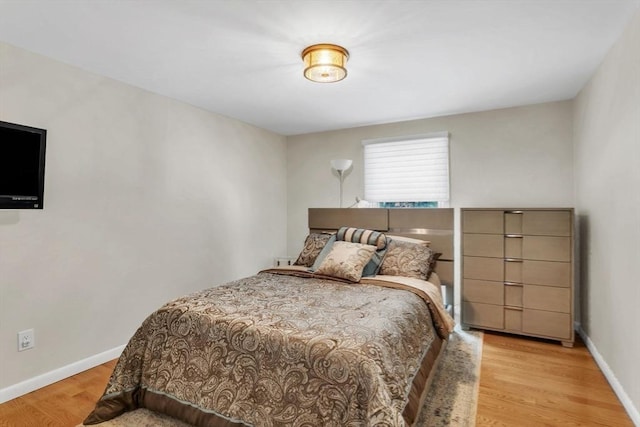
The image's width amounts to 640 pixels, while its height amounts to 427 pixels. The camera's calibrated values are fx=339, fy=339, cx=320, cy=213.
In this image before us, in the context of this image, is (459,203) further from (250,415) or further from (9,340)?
(9,340)

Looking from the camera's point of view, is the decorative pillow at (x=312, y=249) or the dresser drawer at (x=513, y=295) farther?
the decorative pillow at (x=312, y=249)

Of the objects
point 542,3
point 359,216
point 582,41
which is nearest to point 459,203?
point 359,216

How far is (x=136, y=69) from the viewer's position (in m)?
2.57

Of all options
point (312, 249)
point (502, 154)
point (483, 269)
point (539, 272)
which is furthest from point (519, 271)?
point (312, 249)

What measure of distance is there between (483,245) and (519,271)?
14.7 inches

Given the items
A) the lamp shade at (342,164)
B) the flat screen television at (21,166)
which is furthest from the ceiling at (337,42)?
the lamp shade at (342,164)

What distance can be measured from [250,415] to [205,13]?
2059 millimetres

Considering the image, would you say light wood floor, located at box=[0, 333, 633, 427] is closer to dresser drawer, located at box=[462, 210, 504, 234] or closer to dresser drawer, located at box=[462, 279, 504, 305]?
dresser drawer, located at box=[462, 279, 504, 305]

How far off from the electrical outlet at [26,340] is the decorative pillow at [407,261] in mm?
Result: 2607

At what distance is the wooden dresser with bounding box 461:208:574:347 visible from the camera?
2930 mm

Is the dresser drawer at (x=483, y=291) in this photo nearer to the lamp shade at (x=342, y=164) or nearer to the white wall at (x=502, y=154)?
the white wall at (x=502, y=154)

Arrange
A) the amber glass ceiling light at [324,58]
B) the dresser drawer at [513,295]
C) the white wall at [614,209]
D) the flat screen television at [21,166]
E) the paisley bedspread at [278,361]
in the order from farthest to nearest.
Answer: the dresser drawer at [513,295], the amber glass ceiling light at [324,58], the flat screen television at [21,166], the white wall at [614,209], the paisley bedspread at [278,361]

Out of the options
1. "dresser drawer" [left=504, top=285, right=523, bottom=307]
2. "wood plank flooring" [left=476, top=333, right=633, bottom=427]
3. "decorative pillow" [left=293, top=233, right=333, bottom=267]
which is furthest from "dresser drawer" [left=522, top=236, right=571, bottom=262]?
"decorative pillow" [left=293, top=233, right=333, bottom=267]

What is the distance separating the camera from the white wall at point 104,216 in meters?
2.25
